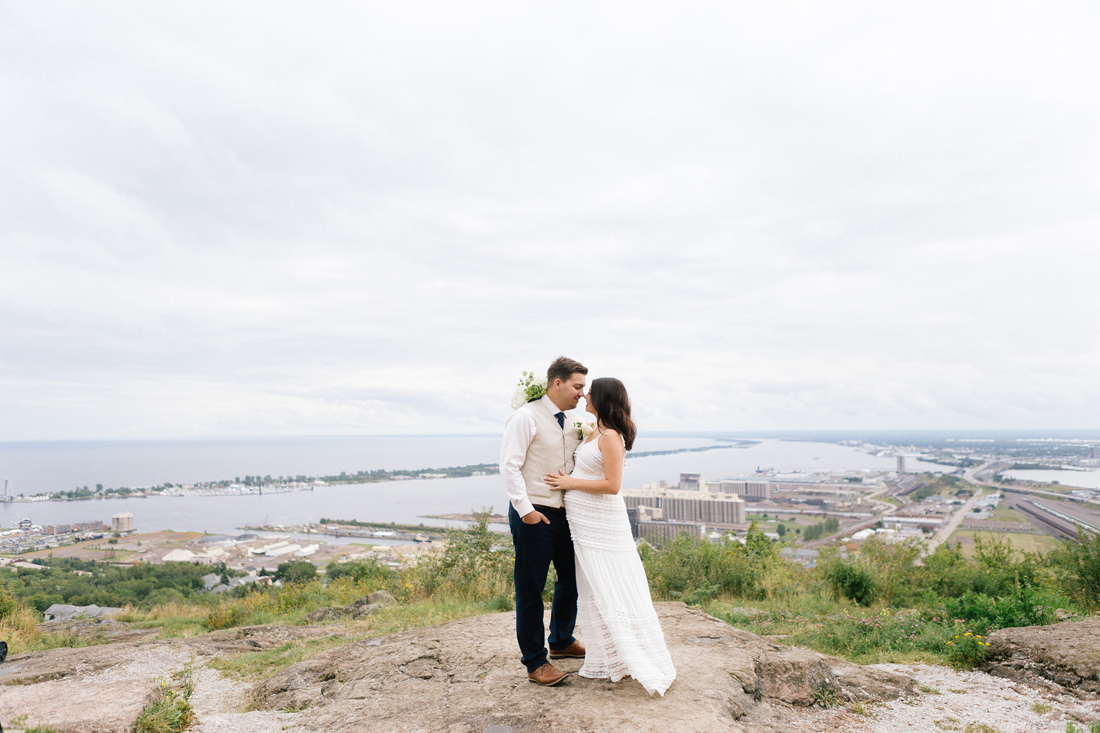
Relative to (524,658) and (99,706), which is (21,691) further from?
(524,658)

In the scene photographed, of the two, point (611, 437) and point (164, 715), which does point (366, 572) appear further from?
point (611, 437)

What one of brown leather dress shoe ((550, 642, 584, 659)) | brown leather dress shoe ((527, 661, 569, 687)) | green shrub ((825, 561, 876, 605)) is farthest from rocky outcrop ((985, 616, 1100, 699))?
brown leather dress shoe ((527, 661, 569, 687))

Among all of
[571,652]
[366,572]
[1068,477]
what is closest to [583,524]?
[571,652]

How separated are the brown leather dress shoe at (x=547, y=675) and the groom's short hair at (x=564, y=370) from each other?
2.16 m

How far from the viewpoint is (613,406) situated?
3.93 meters

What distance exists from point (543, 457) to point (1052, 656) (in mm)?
5111

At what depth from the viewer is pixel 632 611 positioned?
12.9 feet

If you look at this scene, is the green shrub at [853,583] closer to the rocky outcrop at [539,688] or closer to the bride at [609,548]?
the rocky outcrop at [539,688]

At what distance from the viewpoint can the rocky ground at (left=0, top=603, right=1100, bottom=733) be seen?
11.8 ft

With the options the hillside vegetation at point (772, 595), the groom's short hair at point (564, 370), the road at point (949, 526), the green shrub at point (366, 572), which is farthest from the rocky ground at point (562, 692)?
the road at point (949, 526)

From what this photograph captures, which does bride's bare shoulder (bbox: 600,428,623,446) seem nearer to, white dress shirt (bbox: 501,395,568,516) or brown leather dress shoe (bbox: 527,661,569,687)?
white dress shirt (bbox: 501,395,568,516)

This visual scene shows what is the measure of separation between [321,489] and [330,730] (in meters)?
54.6

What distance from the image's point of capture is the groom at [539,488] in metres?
3.90

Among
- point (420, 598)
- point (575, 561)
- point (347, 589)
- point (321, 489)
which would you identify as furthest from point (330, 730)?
point (321, 489)
